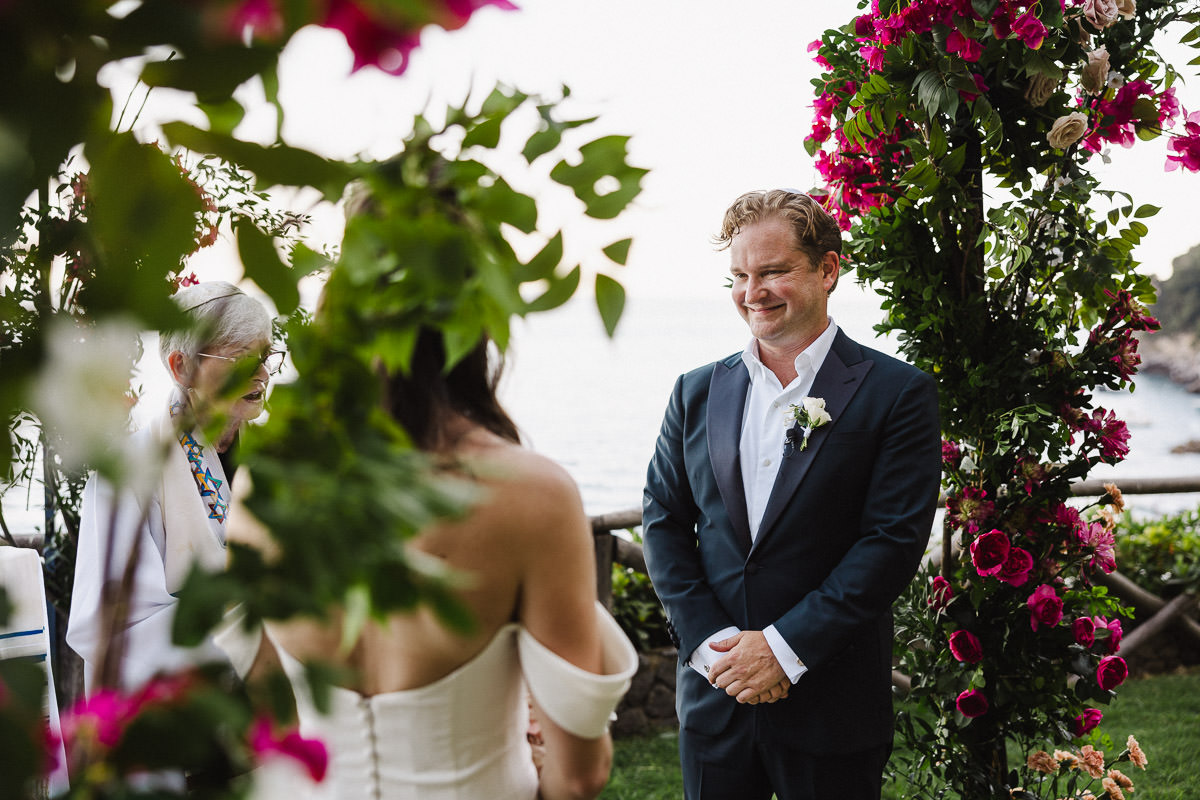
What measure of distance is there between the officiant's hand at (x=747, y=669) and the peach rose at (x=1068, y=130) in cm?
146

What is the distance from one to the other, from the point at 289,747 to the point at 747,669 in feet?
5.68

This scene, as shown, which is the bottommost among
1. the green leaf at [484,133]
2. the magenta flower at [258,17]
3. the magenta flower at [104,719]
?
the magenta flower at [104,719]

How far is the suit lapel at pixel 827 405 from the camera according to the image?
7.23 feet

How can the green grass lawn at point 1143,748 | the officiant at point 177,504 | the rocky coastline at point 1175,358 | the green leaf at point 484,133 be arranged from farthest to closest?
1. the rocky coastline at point 1175,358
2. the green grass lawn at point 1143,748
3. the officiant at point 177,504
4. the green leaf at point 484,133

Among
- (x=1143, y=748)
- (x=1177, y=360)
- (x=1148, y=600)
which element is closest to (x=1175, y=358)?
(x=1177, y=360)

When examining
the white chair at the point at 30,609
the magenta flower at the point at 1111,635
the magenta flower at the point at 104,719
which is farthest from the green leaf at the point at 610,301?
the magenta flower at the point at 1111,635

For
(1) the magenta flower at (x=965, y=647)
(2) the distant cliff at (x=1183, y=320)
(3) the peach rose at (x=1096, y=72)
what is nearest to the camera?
(3) the peach rose at (x=1096, y=72)

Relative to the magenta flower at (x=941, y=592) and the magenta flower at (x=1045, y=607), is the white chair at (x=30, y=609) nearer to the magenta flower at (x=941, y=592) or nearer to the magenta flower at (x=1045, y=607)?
the magenta flower at (x=941, y=592)

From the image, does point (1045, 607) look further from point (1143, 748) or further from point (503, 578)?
point (1143, 748)

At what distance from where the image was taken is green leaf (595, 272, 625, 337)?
2.06ft

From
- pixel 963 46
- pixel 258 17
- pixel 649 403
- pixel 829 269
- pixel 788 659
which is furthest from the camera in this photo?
pixel 649 403

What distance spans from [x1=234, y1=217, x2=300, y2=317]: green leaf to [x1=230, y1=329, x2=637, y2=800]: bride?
0.62 meters

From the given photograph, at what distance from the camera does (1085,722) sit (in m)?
2.59

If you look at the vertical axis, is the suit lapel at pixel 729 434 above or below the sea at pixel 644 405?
above
